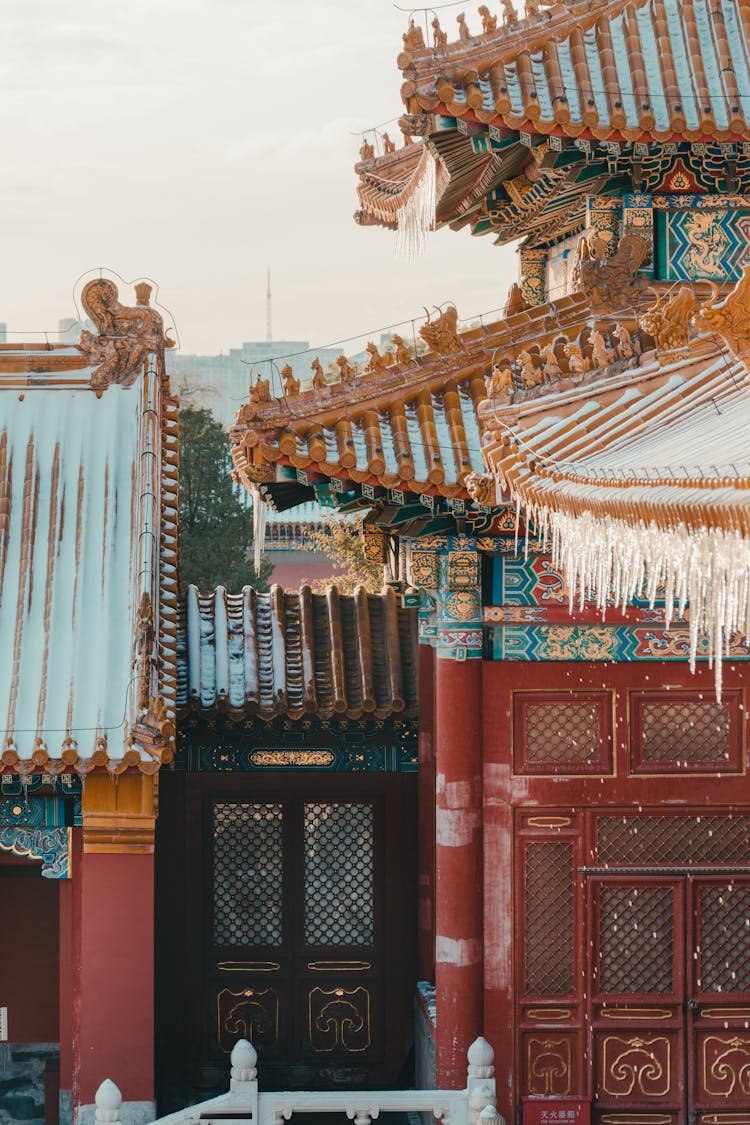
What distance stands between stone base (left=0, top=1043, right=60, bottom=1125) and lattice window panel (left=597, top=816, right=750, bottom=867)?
4.95m

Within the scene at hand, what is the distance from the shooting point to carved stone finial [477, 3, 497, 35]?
10391mm

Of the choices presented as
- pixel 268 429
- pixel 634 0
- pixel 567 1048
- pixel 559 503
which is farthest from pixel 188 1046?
pixel 634 0

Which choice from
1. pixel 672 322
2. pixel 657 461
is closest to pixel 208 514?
pixel 672 322

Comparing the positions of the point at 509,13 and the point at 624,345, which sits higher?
the point at 509,13

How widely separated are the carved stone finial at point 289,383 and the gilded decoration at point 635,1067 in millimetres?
4603

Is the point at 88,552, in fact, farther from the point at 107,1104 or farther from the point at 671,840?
the point at 671,840

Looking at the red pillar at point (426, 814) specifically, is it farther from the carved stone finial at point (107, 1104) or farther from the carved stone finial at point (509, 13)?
the carved stone finial at point (509, 13)

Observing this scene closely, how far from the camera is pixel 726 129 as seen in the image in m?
10.2

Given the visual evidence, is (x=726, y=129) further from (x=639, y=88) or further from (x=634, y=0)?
(x=634, y=0)

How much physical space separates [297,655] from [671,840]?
3.21 m

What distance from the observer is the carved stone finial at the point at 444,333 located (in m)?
10.4

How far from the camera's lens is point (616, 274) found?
1044 centimetres

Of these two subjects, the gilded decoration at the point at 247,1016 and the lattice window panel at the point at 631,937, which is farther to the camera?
the gilded decoration at the point at 247,1016

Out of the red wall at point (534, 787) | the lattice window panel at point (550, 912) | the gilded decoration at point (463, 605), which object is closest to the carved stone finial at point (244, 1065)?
the red wall at point (534, 787)
